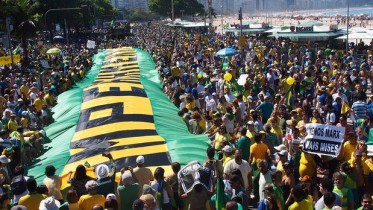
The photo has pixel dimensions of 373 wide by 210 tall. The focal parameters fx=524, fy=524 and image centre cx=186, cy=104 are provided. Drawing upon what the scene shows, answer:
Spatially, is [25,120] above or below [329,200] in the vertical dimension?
below

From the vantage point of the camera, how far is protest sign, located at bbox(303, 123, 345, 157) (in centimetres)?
808

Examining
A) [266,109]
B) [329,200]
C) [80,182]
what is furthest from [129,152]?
[329,200]

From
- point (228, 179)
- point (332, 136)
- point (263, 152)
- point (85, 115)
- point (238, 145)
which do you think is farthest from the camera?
point (85, 115)

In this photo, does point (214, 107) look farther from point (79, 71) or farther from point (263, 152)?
point (79, 71)

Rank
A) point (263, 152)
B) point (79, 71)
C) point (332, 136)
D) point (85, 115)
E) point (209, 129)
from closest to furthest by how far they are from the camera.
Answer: point (332, 136), point (263, 152), point (209, 129), point (85, 115), point (79, 71)

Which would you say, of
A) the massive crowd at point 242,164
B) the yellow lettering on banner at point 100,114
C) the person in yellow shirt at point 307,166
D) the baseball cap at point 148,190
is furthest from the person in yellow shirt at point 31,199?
the yellow lettering on banner at point 100,114

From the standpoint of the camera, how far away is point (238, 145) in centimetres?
941

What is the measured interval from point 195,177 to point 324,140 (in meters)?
2.23

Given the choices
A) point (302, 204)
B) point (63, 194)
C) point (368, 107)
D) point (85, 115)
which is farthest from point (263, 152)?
point (85, 115)

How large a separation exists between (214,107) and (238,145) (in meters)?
4.68

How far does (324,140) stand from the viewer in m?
8.16

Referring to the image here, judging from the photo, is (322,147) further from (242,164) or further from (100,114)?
(100,114)

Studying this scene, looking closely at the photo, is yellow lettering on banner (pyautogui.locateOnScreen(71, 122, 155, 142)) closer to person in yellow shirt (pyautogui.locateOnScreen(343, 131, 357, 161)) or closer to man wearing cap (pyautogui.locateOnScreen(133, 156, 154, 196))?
man wearing cap (pyautogui.locateOnScreen(133, 156, 154, 196))

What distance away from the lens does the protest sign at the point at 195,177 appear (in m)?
7.31
